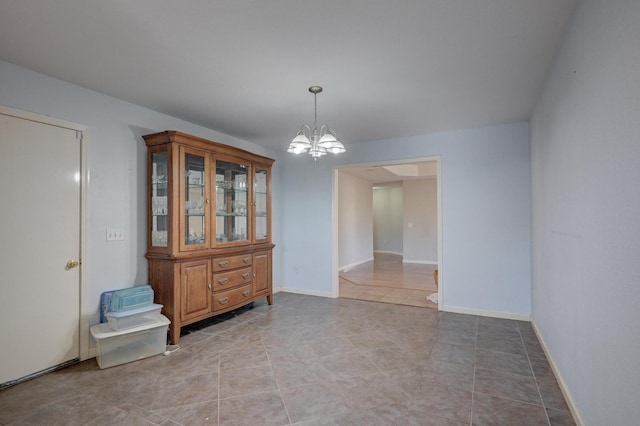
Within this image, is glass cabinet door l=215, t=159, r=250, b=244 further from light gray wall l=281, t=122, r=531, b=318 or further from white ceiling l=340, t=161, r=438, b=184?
white ceiling l=340, t=161, r=438, b=184

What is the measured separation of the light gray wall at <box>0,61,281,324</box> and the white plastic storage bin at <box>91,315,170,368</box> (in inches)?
14.9

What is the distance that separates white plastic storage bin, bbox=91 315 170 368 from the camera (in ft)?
9.09

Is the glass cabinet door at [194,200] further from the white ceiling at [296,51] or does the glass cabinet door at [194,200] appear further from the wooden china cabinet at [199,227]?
the white ceiling at [296,51]

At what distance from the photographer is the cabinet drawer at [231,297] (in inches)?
148

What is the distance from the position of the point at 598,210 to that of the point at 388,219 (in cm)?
1014

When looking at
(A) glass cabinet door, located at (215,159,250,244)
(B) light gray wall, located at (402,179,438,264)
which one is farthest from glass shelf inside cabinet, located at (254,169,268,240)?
(B) light gray wall, located at (402,179,438,264)

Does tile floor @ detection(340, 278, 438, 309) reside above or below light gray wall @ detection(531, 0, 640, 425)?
below

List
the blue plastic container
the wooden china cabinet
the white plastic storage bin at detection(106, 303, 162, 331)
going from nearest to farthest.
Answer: the white plastic storage bin at detection(106, 303, 162, 331)
the blue plastic container
the wooden china cabinet

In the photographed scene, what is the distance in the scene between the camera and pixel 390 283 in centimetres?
628

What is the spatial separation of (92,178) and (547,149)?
4155 mm

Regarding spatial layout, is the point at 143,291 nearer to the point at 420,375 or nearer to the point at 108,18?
the point at 108,18

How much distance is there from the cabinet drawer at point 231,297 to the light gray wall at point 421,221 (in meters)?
6.14

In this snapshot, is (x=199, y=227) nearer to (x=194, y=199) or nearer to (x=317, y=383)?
(x=194, y=199)

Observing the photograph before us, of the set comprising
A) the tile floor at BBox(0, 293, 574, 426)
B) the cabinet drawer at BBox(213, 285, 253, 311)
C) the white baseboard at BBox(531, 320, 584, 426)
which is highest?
the cabinet drawer at BBox(213, 285, 253, 311)
